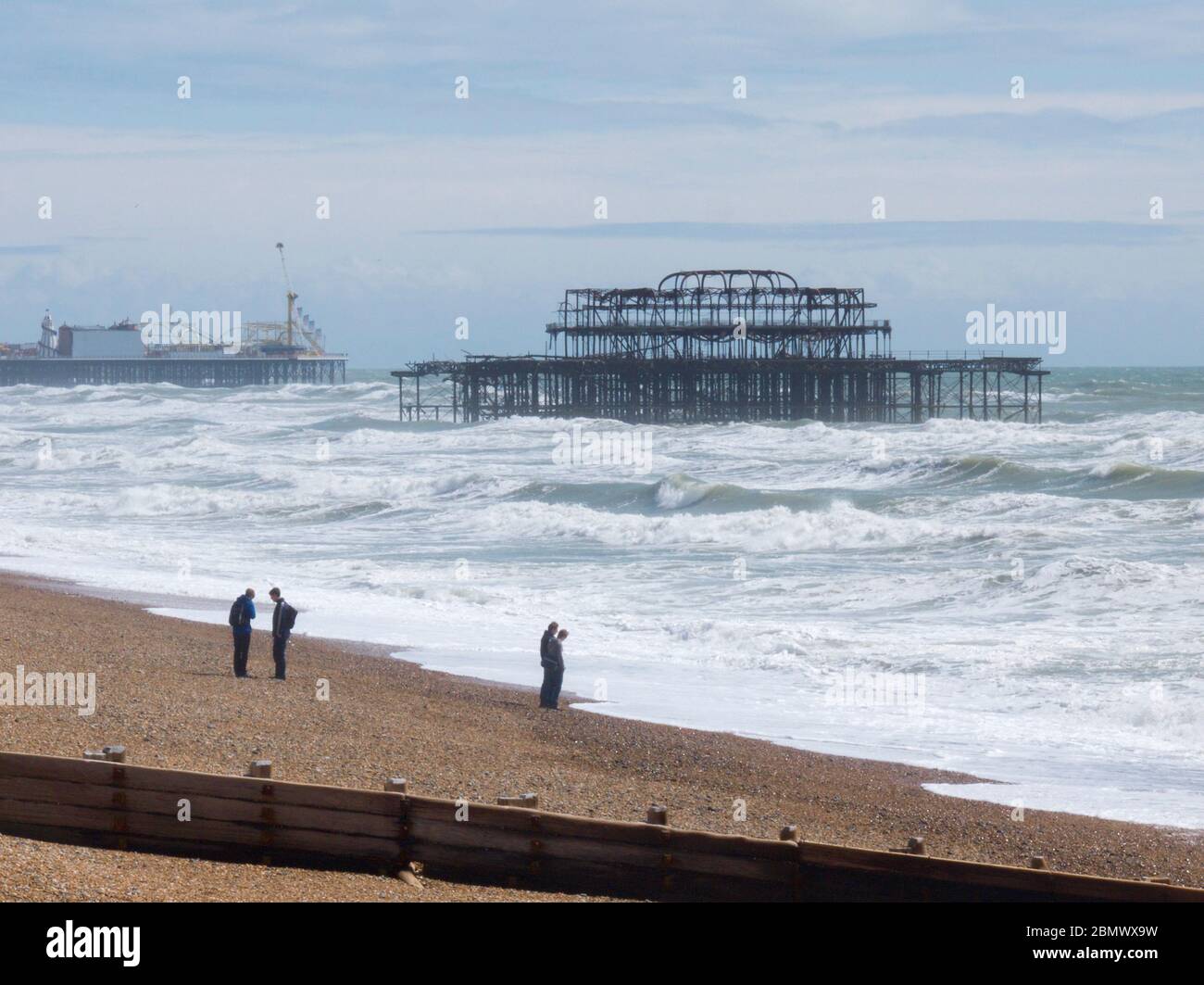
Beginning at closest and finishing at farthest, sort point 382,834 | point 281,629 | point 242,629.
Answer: point 382,834 → point 242,629 → point 281,629

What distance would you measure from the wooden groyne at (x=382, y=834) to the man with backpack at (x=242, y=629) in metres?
7.02

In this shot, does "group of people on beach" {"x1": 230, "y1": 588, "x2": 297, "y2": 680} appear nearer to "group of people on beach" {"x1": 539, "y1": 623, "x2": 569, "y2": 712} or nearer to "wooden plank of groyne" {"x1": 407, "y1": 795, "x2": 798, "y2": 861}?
"group of people on beach" {"x1": 539, "y1": 623, "x2": 569, "y2": 712}

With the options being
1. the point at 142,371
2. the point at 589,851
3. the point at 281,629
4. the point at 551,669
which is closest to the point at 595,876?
the point at 589,851

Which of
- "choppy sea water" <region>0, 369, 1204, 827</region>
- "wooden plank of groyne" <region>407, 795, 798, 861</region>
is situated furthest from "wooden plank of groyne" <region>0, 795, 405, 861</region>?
"choppy sea water" <region>0, 369, 1204, 827</region>

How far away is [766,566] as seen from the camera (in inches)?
989

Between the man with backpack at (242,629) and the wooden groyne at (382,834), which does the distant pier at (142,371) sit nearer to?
the man with backpack at (242,629)

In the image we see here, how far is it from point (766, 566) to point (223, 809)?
18328 mm

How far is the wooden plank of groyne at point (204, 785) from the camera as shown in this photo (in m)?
7.44
